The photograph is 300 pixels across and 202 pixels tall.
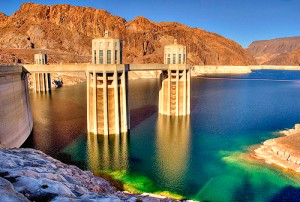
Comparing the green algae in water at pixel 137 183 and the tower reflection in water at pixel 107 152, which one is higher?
the tower reflection in water at pixel 107 152

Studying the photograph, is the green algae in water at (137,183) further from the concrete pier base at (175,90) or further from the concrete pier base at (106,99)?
the concrete pier base at (175,90)

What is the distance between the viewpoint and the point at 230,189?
111 feet

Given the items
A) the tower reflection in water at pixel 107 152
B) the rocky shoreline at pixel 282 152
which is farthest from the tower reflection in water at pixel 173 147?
the rocky shoreline at pixel 282 152

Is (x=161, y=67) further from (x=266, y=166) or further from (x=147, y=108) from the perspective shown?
(x=266, y=166)

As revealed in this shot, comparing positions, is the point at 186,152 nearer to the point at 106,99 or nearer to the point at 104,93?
the point at 106,99

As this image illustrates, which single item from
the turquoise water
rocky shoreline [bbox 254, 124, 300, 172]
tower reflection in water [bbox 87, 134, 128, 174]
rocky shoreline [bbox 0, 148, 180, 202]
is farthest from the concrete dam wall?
rocky shoreline [bbox 254, 124, 300, 172]

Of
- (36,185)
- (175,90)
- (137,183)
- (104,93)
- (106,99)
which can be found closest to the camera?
(36,185)

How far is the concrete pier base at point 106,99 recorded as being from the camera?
51.2m

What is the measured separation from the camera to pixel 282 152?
43281 mm

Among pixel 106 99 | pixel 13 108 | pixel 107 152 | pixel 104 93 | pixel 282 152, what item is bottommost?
pixel 107 152

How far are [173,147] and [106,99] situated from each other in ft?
48.7

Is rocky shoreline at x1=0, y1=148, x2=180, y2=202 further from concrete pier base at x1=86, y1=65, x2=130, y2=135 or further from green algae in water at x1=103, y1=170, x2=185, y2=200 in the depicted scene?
concrete pier base at x1=86, y1=65, x2=130, y2=135

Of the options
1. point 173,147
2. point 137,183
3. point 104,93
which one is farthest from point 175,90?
point 137,183

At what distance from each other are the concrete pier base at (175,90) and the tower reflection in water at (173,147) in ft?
6.97
